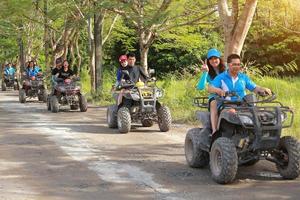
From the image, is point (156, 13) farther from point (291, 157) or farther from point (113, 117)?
point (291, 157)

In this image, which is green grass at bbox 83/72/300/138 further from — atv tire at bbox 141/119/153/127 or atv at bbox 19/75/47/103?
atv at bbox 19/75/47/103

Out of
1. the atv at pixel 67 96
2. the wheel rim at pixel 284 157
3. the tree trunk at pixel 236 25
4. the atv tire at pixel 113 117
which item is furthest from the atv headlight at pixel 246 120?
the atv at pixel 67 96

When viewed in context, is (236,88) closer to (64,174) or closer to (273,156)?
(273,156)

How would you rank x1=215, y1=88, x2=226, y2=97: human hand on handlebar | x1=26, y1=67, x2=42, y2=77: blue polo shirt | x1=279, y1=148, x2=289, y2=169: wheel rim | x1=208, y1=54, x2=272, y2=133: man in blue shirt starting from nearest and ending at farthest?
x1=279, y1=148, x2=289, y2=169: wheel rim → x1=215, y1=88, x2=226, y2=97: human hand on handlebar → x1=208, y1=54, x2=272, y2=133: man in blue shirt → x1=26, y1=67, x2=42, y2=77: blue polo shirt

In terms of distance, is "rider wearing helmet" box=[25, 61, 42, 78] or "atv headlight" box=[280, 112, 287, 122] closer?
"atv headlight" box=[280, 112, 287, 122]

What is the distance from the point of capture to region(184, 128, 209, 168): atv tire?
810 centimetres

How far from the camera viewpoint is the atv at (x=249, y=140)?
23.0ft

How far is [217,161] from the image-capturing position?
734cm

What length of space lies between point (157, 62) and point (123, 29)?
961cm

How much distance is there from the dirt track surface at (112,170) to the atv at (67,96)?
478cm

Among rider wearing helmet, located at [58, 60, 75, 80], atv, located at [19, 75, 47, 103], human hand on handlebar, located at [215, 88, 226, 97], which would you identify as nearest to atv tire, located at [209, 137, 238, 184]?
human hand on handlebar, located at [215, 88, 226, 97]

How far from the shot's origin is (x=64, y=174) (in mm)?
7938

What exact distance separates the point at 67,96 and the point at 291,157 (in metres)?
11.6

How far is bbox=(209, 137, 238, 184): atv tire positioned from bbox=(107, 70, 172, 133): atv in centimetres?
499
